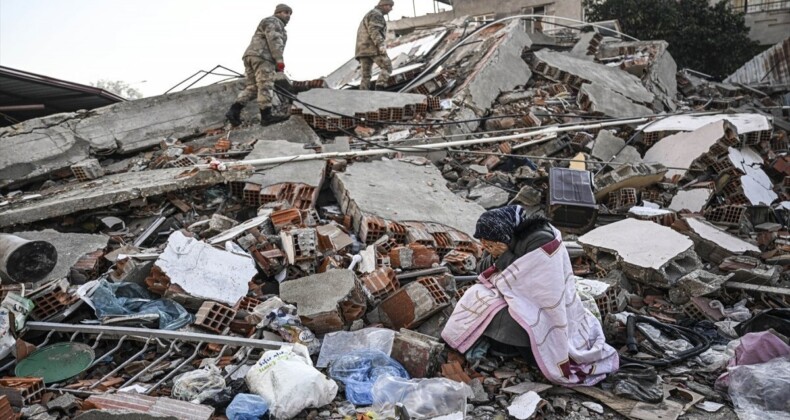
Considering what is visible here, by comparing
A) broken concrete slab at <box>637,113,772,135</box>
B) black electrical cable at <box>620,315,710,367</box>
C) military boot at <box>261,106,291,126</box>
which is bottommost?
black electrical cable at <box>620,315,710,367</box>

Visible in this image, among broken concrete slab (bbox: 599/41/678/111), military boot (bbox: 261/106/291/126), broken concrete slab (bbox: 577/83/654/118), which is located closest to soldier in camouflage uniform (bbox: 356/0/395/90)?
military boot (bbox: 261/106/291/126)

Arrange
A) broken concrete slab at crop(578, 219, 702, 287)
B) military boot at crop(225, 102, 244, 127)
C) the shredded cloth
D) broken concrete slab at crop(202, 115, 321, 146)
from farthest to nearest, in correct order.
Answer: military boot at crop(225, 102, 244, 127), broken concrete slab at crop(202, 115, 321, 146), broken concrete slab at crop(578, 219, 702, 287), the shredded cloth

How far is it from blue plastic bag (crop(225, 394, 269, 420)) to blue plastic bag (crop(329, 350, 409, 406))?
0.50m

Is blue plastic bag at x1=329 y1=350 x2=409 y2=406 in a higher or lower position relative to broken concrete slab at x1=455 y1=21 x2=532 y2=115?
lower

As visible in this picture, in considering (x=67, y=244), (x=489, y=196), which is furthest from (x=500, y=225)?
(x=67, y=244)

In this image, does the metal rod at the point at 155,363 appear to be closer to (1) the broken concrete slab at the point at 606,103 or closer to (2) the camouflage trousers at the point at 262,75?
(2) the camouflage trousers at the point at 262,75

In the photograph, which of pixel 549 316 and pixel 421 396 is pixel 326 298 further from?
pixel 549 316

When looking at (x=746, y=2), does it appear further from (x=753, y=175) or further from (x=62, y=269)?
(x=62, y=269)

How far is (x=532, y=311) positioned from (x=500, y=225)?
21.9 inches

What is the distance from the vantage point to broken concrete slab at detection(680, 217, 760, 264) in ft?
18.0

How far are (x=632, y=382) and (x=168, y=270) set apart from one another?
3288mm

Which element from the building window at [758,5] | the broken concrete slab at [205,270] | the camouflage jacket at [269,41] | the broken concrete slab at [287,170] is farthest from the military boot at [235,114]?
the building window at [758,5]

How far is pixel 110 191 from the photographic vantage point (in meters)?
5.48

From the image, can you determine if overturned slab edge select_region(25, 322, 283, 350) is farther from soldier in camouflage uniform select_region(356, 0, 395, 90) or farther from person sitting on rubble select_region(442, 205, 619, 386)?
soldier in camouflage uniform select_region(356, 0, 395, 90)
